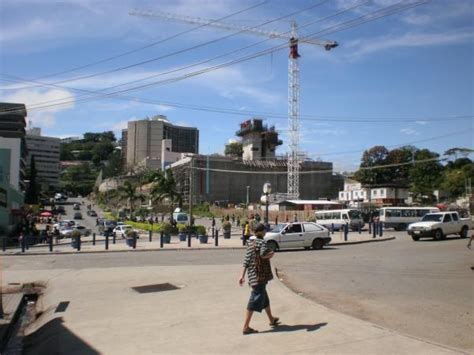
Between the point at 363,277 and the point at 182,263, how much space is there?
25.2 ft

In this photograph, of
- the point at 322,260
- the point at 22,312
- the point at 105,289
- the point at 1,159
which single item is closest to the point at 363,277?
the point at 322,260

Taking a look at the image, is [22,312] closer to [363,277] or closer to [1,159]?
[363,277]

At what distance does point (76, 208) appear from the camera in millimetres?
118875

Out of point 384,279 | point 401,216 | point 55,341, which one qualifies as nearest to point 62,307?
point 55,341

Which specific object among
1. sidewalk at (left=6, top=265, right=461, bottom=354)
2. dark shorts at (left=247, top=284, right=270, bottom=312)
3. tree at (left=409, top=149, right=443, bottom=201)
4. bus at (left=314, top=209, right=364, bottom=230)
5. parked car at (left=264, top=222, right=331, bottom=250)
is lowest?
sidewalk at (left=6, top=265, right=461, bottom=354)

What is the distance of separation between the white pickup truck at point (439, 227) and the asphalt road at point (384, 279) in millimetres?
3545

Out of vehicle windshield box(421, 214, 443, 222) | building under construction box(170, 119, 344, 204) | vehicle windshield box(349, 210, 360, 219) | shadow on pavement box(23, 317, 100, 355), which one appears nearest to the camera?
shadow on pavement box(23, 317, 100, 355)

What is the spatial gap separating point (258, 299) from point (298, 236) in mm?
17458

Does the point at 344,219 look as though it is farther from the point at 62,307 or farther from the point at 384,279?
the point at 62,307

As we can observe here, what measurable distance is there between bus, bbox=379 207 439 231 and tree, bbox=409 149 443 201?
6555cm

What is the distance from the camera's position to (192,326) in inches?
364

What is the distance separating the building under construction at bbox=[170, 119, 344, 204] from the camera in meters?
115

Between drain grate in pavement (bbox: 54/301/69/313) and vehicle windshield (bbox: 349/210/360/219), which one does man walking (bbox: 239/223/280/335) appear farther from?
vehicle windshield (bbox: 349/210/360/219)

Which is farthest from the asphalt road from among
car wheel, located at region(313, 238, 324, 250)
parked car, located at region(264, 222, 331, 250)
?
car wheel, located at region(313, 238, 324, 250)
